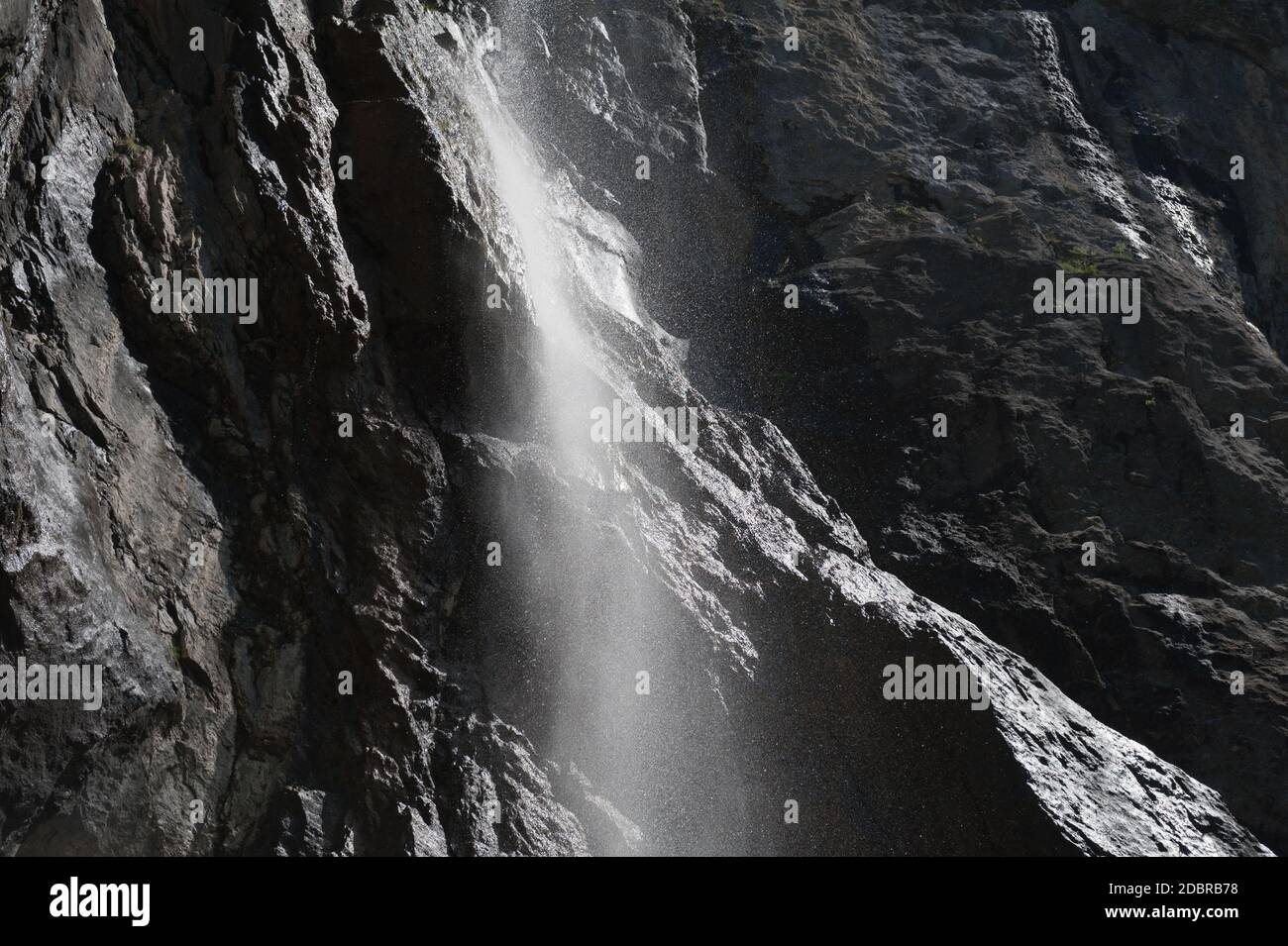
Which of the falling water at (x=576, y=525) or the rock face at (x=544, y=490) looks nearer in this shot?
the rock face at (x=544, y=490)

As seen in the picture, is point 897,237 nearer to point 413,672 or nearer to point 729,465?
point 729,465

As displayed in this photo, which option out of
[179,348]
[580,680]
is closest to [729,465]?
[580,680]

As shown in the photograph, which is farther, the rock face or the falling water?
the falling water

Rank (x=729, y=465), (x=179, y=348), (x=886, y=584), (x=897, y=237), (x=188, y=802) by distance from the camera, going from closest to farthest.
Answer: (x=188, y=802) < (x=179, y=348) < (x=886, y=584) < (x=729, y=465) < (x=897, y=237)

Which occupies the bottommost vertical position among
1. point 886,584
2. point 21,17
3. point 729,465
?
point 886,584

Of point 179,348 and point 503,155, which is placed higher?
point 503,155

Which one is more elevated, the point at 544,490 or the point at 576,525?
the point at 544,490

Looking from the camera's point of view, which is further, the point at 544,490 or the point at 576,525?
the point at 576,525
